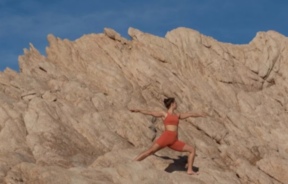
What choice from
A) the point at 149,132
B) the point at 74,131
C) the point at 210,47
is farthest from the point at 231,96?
the point at 74,131

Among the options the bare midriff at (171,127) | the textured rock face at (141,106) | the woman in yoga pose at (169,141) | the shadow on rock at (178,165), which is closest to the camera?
the woman in yoga pose at (169,141)

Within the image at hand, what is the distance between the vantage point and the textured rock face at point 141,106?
26.3 meters

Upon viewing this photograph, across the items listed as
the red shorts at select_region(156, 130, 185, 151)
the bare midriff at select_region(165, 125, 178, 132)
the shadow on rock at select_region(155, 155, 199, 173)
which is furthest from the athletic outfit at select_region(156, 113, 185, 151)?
the shadow on rock at select_region(155, 155, 199, 173)

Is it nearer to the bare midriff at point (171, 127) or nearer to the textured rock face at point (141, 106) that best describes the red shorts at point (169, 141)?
the bare midriff at point (171, 127)

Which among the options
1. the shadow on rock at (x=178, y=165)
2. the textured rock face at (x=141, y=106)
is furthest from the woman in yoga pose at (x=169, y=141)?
the shadow on rock at (x=178, y=165)

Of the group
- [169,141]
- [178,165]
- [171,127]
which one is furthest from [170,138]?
[178,165]

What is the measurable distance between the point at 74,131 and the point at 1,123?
13.2 ft

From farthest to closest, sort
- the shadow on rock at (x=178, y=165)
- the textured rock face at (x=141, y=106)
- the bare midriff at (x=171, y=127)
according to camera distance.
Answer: the shadow on rock at (x=178, y=165), the textured rock face at (x=141, y=106), the bare midriff at (x=171, y=127)

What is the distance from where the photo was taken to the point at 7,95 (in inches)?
1316

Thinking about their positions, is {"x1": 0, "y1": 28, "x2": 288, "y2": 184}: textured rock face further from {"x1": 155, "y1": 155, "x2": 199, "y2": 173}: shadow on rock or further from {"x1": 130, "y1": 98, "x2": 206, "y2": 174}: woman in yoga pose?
{"x1": 130, "y1": 98, "x2": 206, "y2": 174}: woman in yoga pose

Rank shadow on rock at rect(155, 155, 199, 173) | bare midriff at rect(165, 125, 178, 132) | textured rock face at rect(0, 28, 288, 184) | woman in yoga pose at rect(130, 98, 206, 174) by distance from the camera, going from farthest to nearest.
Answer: shadow on rock at rect(155, 155, 199, 173) → textured rock face at rect(0, 28, 288, 184) → bare midriff at rect(165, 125, 178, 132) → woman in yoga pose at rect(130, 98, 206, 174)

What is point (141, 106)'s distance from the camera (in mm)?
34719

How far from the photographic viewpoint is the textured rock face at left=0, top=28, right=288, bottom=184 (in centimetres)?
2631

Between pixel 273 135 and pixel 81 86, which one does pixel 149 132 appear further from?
pixel 273 135
